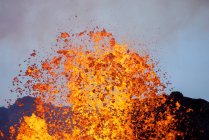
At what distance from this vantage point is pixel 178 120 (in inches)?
1560

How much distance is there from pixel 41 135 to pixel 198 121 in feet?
86.9

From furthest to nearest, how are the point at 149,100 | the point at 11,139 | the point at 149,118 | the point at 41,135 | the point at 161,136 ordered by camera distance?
the point at 11,139 → the point at 41,135 → the point at 149,100 → the point at 149,118 → the point at 161,136

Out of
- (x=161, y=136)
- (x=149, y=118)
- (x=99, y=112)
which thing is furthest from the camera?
(x=149, y=118)

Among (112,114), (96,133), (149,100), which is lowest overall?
(96,133)

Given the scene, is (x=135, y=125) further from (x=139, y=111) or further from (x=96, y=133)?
(x=96, y=133)

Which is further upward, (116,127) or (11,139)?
(11,139)

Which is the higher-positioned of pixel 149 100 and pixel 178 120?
pixel 149 100

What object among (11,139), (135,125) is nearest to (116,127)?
(135,125)

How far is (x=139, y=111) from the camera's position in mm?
41500

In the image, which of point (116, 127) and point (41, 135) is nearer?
point (116, 127)

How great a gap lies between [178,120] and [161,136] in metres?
4.14

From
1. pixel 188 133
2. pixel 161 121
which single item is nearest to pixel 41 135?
pixel 161 121

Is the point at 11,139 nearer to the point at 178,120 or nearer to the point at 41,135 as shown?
the point at 41,135

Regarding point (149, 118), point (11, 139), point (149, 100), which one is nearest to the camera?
point (149, 118)
